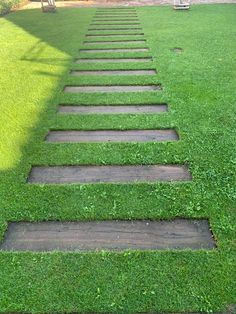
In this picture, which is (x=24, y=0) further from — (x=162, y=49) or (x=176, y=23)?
(x=162, y=49)

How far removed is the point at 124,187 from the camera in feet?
12.7

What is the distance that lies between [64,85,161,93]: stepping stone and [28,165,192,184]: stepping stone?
8.73 ft

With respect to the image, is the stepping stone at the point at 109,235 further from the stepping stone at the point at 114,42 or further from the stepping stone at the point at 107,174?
the stepping stone at the point at 114,42

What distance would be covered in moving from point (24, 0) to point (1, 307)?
61.7 ft

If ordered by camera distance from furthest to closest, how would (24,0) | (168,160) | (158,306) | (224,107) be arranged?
(24,0) → (224,107) → (168,160) → (158,306)

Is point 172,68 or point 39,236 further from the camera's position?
point 172,68

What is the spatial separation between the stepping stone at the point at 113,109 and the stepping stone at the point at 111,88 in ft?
2.55

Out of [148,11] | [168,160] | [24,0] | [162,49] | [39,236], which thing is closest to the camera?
[39,236]

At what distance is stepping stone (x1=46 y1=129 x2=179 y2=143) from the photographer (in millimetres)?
4902

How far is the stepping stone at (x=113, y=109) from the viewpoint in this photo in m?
5.72

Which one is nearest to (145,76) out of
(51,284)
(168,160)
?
(168,160)

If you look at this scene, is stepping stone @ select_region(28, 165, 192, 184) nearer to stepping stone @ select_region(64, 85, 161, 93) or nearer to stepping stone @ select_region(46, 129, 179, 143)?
stepping stone @ select_region(46, 129, 179, 143)

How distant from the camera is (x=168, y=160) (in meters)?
4.35

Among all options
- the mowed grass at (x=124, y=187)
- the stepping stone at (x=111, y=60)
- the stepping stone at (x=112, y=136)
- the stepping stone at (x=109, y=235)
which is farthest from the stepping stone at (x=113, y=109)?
the stepping stone at (x=111, y=60)
